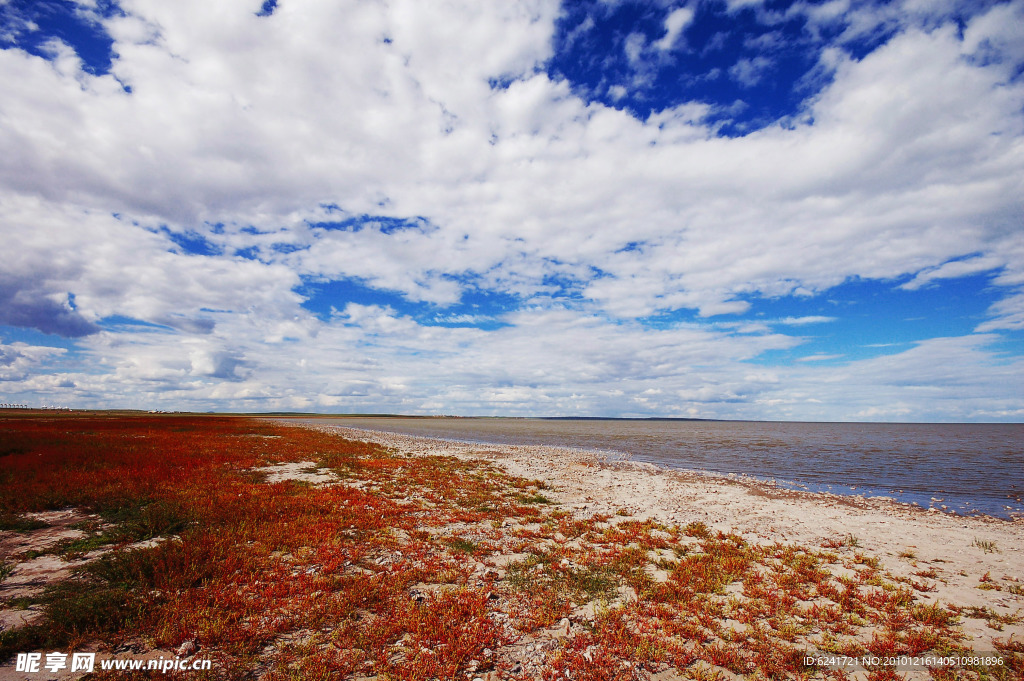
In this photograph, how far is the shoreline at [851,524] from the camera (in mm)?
11000

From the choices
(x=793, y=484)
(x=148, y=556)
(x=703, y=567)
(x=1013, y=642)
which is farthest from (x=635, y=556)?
(x=793, y=484)

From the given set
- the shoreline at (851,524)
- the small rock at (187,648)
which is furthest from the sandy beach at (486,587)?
the shoreline at (851,524)

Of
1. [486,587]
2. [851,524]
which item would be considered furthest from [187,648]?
[851,524]

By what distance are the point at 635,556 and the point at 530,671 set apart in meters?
6.80

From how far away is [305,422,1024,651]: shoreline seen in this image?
11000 mm

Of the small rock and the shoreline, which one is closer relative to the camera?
the small rock

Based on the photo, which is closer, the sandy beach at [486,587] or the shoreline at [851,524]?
the sandy beach at [486,587]

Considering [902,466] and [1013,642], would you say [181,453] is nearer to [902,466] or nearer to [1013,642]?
[1013,642]

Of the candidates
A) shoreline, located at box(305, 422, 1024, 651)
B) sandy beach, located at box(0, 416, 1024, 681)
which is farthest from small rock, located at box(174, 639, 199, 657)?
shoreline, located at box(305, 422, 1024, 651)

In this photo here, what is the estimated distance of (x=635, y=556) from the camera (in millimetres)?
12812

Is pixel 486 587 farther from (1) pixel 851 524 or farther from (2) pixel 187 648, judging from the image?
(1) pixel 851 524

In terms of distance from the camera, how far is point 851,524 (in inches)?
715

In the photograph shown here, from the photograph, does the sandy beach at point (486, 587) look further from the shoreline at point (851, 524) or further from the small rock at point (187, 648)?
the shoreline at point (851, 524)

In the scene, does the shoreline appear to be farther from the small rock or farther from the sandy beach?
the small rock
